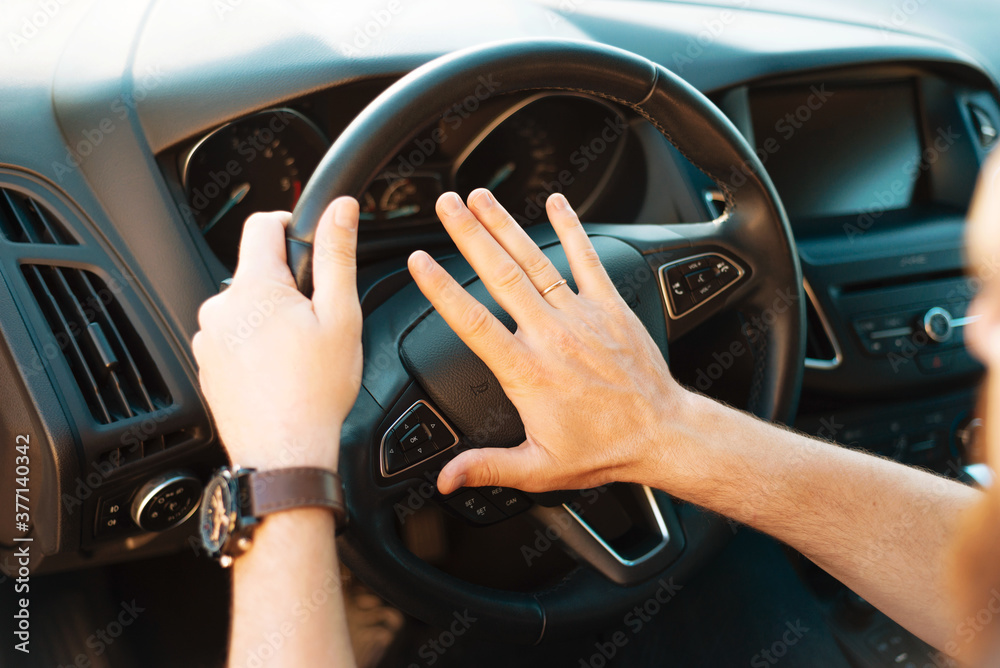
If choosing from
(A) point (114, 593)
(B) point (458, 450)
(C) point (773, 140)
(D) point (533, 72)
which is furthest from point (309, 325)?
(C) point (773, 140)

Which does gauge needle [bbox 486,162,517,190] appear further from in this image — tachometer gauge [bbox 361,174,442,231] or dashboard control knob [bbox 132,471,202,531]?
dashboard control knob [bbox 132,471,202,531]

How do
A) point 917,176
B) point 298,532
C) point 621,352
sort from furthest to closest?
1. point 917,176
2. point 621,352
3. point 298,532

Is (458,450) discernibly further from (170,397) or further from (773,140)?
(773,140)

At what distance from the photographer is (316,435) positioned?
720mm

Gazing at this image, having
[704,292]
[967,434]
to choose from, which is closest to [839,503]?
[704,292]

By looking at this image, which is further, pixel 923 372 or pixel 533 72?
pixel 923 372

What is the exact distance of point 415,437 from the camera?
2.98 feet

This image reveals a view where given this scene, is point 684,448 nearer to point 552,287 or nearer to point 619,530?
point 552,287

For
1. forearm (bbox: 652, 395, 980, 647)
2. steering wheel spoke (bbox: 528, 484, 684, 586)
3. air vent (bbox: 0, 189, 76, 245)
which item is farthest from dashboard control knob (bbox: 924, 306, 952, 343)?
air vent (bbox: 0, 189, 76, 245)

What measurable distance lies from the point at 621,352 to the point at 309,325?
361mm

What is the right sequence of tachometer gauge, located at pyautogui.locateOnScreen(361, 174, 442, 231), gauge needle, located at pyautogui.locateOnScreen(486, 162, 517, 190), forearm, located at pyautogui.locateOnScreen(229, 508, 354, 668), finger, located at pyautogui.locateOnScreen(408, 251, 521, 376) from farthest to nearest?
gauge needle, located at pyautogui.locateOnScreen(486, 162, 517, 190) < tachometer gauge, located at pyautogui.locateOnScreen(361, 174, 442, 231) < finger, located at pyautogui.locateOnScreen(408, 251, 521, 376) < forearm, located at pyautogui.locateOnScreen(229, 508, 354, 668)

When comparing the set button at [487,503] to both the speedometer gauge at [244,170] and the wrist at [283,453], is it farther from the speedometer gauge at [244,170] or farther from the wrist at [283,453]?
the speedometer gauge at [244,170]

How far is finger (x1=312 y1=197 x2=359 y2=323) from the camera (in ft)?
2.43

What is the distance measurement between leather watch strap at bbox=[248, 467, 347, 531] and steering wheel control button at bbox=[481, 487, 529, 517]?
0.30 metres
